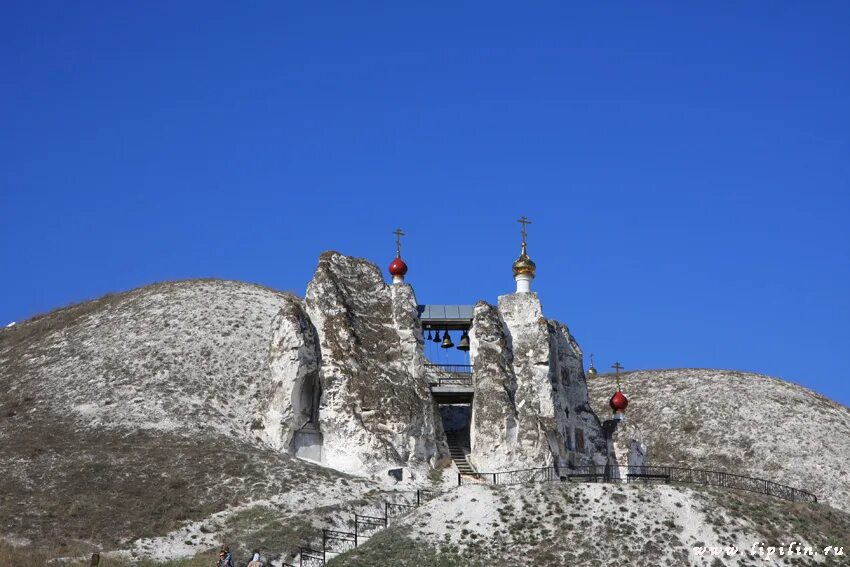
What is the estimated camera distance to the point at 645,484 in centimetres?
5378

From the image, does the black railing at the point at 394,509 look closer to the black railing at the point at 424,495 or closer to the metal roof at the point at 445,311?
the black railing at the point at 424,495

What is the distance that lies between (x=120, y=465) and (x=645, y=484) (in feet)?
75.3

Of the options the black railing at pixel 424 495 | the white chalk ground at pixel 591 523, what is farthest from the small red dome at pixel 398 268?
the white chalk ground at pixel 591 523

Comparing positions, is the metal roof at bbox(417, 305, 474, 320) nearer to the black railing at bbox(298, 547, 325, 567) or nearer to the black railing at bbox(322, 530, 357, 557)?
the black railing at bbox(322, 530, 357, 557)

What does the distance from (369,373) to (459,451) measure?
5.88 metres

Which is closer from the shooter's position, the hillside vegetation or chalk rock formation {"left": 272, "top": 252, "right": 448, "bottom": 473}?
chalk rock formation {"left": 272, "top": 252, "right": 448, "bottom": 473}

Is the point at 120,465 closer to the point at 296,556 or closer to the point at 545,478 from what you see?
the point at 296,556

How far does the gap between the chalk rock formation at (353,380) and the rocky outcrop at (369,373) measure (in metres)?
0.05

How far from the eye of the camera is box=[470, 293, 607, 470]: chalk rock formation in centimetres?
6203

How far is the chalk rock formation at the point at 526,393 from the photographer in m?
62.0

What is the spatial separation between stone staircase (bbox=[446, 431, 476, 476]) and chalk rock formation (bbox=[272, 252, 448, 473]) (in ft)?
3.43

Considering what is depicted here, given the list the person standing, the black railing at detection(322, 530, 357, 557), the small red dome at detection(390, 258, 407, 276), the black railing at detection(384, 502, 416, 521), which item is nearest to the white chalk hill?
the black railing at detection(322, 530, 357, 557)

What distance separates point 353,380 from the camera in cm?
6266

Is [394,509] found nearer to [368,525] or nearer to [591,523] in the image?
[368,525]
